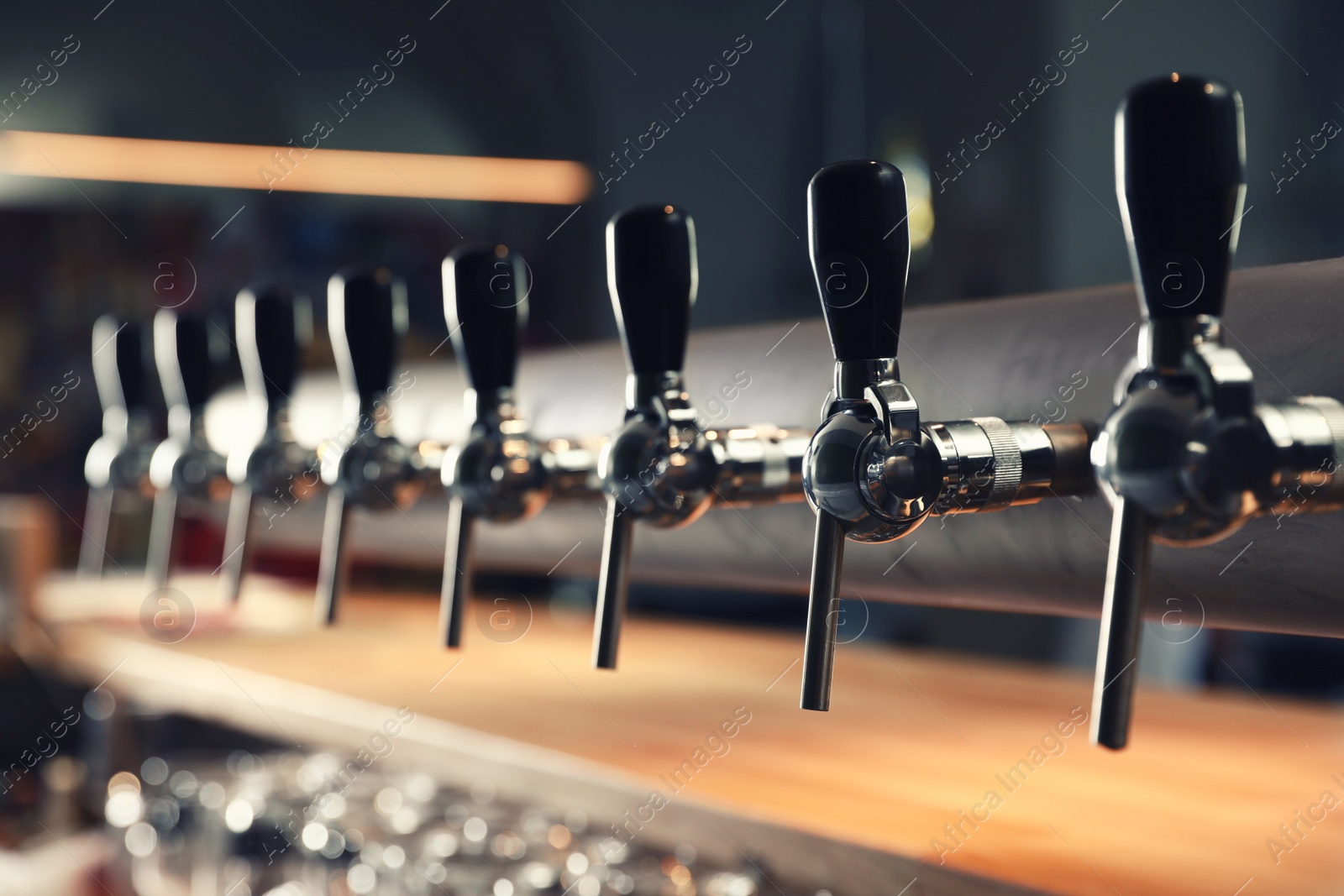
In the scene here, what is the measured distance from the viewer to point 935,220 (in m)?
1.89

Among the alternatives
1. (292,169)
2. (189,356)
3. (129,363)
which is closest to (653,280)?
(189,356)

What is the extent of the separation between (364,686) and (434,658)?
0.17 m

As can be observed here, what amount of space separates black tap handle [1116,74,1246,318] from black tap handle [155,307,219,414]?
0.84 m

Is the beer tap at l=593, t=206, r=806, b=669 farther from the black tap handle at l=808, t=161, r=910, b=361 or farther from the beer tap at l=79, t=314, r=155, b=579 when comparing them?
the beer tap at l=79, t=314, r=155, b=579

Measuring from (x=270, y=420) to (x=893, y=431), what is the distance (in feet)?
1.98

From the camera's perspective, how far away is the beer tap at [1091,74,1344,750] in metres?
0.35

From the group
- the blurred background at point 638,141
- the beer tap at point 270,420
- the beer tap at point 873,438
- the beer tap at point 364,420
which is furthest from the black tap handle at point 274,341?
the blurred background at point 638,141

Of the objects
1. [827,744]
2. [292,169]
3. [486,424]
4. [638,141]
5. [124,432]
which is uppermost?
[638,141]

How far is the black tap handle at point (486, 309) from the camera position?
67 centimetres

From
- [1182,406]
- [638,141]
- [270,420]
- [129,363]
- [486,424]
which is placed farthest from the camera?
[638,141]

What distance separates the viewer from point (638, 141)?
2.34 meters

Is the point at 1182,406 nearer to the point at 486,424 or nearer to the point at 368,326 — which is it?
the point at 486,424

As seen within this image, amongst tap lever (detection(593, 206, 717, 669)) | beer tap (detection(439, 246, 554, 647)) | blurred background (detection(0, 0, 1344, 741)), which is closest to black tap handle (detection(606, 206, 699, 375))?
tap lever (detection(593, 206, 717, 669))

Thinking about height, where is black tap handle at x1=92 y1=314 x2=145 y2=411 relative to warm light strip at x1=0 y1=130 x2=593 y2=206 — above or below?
below
